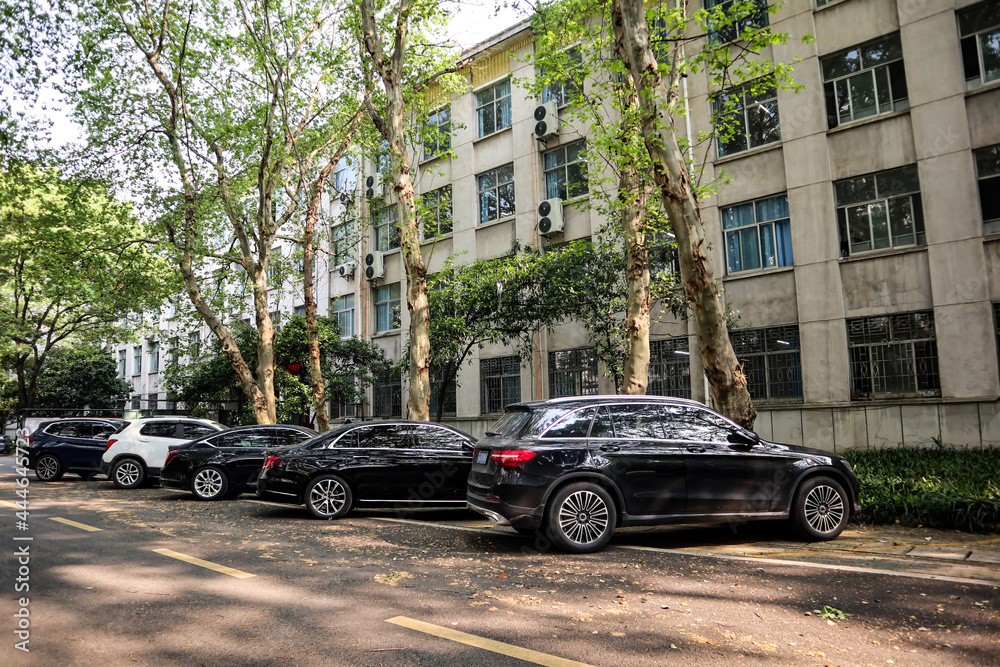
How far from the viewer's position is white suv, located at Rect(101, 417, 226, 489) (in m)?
15.3

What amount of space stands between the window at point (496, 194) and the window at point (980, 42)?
40.9ft

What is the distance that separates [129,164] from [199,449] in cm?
1002

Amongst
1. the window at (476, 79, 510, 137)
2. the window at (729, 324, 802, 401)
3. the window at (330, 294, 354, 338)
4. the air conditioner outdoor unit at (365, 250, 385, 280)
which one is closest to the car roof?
the window at (729, 324, 802, 401)

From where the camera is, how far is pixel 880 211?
1541cm

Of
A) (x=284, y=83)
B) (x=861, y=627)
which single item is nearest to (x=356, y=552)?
(x=861, y=627)

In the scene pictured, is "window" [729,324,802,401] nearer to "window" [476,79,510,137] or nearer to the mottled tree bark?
the mottled tree bark

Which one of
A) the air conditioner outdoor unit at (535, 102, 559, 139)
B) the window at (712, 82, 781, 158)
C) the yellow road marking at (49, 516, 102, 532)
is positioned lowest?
the yellow road marking at (49, 516, 102, 532)

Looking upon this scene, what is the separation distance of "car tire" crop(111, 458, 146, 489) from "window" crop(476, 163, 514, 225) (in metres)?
12.9

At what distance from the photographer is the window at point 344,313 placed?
28.5 metres

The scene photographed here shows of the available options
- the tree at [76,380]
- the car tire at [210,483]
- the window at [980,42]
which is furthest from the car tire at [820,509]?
the tree at [76,380]

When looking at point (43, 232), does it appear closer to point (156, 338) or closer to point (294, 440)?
point (294, 440)

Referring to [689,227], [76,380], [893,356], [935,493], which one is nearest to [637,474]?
[689,227]

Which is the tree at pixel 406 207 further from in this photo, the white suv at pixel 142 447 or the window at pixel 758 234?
the window at pixel 758 234

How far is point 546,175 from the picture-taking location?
2172 centimetres
